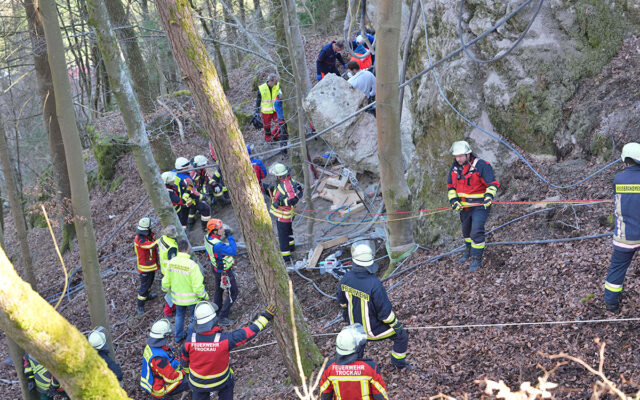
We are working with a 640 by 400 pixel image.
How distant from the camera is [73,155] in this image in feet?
25.1

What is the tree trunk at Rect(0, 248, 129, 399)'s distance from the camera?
108 inches

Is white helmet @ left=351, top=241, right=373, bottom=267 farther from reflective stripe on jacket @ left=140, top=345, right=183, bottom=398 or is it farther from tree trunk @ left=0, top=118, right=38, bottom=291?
tree trunk @ left=0, top=118, right=38, bottom=291

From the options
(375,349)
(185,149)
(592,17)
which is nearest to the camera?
(375,349)

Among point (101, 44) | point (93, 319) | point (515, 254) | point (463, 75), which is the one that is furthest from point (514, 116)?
point (93, 319)

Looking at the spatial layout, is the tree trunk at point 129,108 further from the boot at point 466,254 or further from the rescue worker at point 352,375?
the rescue worker at point 352,375

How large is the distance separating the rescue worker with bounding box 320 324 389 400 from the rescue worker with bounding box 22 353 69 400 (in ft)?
16.0

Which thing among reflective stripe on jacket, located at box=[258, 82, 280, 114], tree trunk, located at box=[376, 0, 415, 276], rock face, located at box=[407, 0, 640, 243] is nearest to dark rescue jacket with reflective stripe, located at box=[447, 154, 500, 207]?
tree trunk, located at box=[376, 0, 415, 276]

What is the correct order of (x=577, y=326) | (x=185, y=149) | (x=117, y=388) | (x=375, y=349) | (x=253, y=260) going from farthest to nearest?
1. (x=185, y=149)
2. (x=375, y=349)
3. (x=253, y=260)
4. (x=577, y=326)
5. (x=117, y=388)

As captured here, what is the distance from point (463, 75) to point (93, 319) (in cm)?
745

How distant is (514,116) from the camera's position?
28.2 ft

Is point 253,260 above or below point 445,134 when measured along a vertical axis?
below

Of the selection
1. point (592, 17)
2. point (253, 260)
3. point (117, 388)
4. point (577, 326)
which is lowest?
point (577, 326)

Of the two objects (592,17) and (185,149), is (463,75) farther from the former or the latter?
(185,149)

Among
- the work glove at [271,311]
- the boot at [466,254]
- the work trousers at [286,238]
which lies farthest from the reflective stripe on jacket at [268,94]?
the work glove at [271,311]
